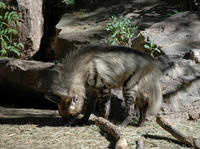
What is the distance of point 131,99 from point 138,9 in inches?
163

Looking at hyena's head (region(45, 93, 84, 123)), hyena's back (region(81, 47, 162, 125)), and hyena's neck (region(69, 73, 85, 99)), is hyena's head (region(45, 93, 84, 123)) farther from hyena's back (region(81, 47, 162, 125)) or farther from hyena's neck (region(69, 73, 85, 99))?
hyena's back (region(81, 47, 162, 125))

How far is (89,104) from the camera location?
533cm

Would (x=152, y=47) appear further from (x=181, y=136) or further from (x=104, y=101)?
(x=181, y=136)

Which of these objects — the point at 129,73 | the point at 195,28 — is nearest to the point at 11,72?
the point at 129,73

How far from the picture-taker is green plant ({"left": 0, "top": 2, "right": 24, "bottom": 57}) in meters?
7.90

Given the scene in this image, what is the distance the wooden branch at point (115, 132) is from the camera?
11.3 feet

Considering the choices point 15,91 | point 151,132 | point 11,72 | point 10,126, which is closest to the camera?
point 151,132

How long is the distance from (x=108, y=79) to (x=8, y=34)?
4.17 metres

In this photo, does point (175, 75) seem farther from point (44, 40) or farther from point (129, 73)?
point (44, 40)

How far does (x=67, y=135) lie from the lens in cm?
437

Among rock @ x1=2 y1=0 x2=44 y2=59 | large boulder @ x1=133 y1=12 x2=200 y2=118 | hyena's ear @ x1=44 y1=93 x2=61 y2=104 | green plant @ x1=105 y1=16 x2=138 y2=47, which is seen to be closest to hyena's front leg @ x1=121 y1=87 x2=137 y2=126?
large boulder @ x1=133 y1=12 x2=200 y2=118

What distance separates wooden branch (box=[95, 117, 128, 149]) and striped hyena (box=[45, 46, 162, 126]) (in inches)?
26.8

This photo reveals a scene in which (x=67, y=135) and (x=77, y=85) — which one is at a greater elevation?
(x=77, y=85)

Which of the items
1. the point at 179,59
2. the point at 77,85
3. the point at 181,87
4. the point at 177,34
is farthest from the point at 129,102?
the point at 177,34
